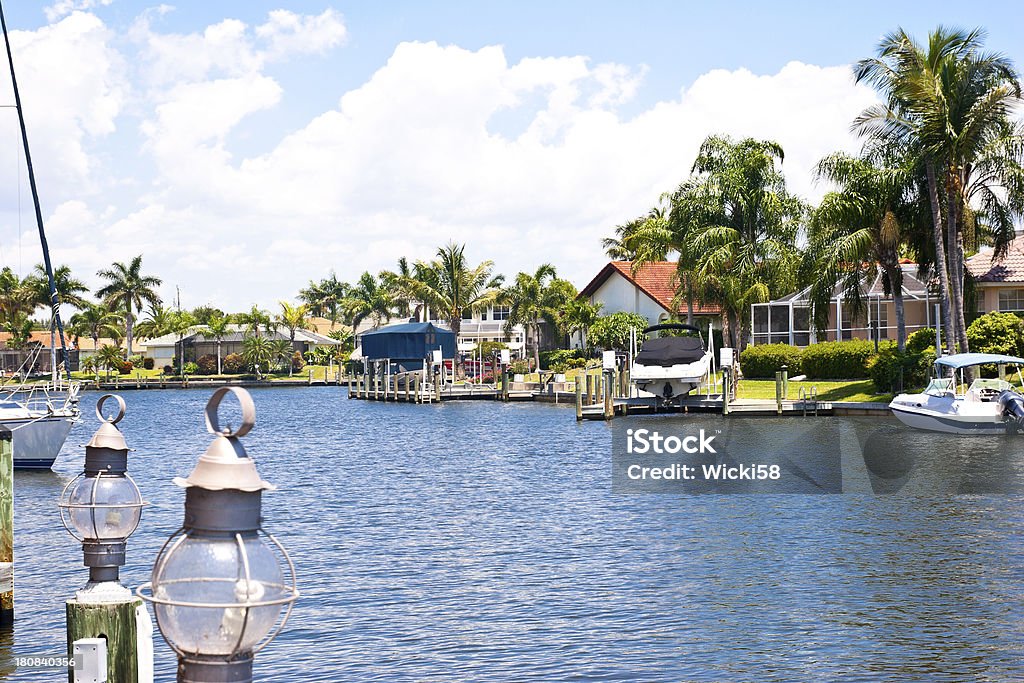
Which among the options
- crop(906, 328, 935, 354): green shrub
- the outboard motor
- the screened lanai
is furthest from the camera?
the screened lanai

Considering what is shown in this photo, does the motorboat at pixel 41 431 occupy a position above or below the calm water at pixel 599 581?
above

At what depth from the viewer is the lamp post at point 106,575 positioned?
6.23 m

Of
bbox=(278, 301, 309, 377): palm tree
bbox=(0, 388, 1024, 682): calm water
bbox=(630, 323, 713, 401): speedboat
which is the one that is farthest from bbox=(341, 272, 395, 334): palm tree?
bbox=(0, 388, 1024, 682): calm water

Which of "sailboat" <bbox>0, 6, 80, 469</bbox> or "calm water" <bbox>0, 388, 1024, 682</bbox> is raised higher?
"sailboat" <bbox>0, 6, 80, 469</bbox>

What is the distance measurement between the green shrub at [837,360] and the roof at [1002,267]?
249 inches

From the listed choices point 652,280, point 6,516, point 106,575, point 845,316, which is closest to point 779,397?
point 845,316

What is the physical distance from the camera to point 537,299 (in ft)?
290

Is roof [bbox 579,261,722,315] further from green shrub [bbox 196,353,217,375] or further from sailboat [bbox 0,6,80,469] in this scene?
green shrub [bbox 196,353,217,375]

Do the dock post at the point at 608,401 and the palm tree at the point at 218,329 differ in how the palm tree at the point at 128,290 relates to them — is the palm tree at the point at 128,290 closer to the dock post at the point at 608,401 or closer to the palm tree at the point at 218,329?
the palm tree at the point at 218,329

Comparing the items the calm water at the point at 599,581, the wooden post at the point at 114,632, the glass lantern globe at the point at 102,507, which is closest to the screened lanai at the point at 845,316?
the calm water at the point at 599,581

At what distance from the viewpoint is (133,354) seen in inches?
5217

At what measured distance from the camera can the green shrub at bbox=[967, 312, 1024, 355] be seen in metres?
43.5

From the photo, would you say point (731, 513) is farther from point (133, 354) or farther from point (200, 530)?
Answer: point (133, 354)

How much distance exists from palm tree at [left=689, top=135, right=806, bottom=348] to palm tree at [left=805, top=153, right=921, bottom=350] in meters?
6.58
